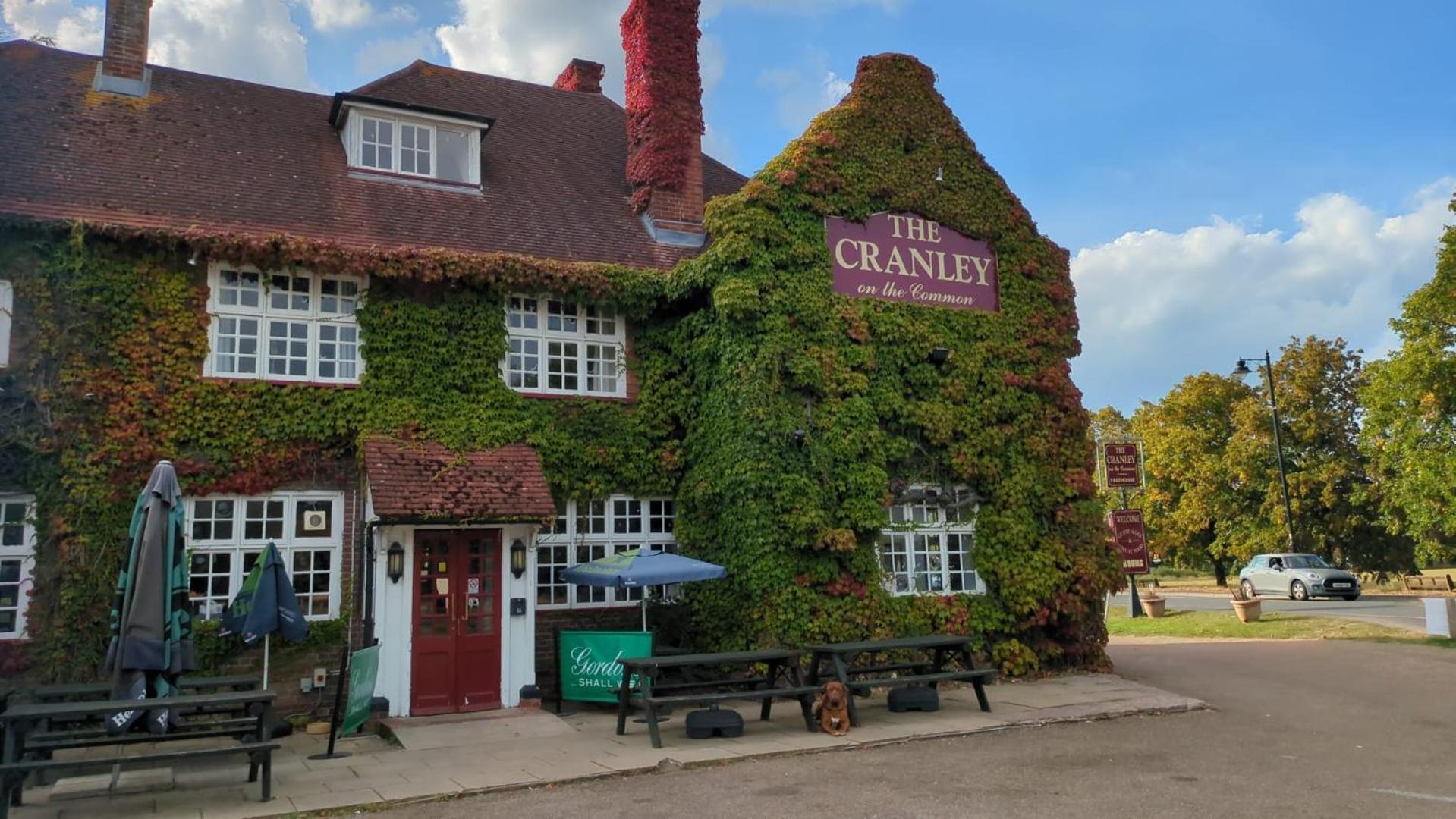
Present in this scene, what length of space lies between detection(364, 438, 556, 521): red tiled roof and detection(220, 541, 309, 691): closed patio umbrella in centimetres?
140

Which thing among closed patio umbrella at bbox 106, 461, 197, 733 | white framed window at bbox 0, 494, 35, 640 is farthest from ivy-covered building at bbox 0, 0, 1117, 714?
closed patio umbrella at bbox 106, 461, 197, 733

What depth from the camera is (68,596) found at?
11.2 meters

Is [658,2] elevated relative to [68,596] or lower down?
elevated

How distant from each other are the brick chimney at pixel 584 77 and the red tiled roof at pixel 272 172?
3293mm

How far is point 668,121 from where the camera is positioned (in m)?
16.5

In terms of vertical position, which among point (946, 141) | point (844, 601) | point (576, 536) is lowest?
point (844, 601)

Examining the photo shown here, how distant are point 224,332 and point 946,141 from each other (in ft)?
36.3

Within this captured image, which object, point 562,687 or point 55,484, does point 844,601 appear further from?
point 55,484

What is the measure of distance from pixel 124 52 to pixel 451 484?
8.98 metres

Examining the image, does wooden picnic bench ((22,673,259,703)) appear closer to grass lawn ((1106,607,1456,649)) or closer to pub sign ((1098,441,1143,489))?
pub sign ((1098,441,1143,489))

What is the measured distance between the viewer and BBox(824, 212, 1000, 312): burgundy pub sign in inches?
585

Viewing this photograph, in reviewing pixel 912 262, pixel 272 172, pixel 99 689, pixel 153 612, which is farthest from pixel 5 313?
pixel 912 262

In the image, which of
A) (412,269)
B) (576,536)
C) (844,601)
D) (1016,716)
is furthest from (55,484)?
(1016,716)

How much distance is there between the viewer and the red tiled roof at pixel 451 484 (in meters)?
11.9
